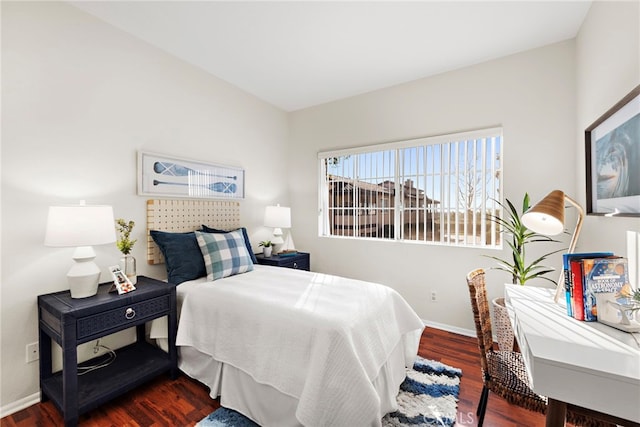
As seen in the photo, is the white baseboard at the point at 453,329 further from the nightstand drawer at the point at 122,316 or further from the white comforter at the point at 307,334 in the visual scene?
the nightstand drawer at the point at 122,316

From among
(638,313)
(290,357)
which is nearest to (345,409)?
(290,357)

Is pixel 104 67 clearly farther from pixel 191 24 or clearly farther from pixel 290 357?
pixel 290 357

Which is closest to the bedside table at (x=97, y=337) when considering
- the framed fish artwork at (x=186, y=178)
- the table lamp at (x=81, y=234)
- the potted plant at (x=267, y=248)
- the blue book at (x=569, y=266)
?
the table lamp at (x=81, y=234)

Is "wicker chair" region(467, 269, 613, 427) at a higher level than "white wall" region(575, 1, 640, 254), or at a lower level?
lower

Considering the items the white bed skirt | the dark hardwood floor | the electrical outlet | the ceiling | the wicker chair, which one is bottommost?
the dark hardwood floor

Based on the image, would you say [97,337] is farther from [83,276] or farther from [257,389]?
[257,389]

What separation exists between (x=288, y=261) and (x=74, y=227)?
1992 millimetres

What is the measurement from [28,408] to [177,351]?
0.88 metres

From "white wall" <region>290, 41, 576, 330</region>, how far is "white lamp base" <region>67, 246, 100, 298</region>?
2.51 metres

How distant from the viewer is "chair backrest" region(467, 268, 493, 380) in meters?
1.44

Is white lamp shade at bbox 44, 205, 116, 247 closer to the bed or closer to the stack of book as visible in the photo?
the bed

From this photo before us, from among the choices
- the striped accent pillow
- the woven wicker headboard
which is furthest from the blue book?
the woven wicker headboard

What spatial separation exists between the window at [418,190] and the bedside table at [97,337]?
2300 millimetres

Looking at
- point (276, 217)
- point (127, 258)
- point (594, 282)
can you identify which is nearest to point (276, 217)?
point (276, 217)
